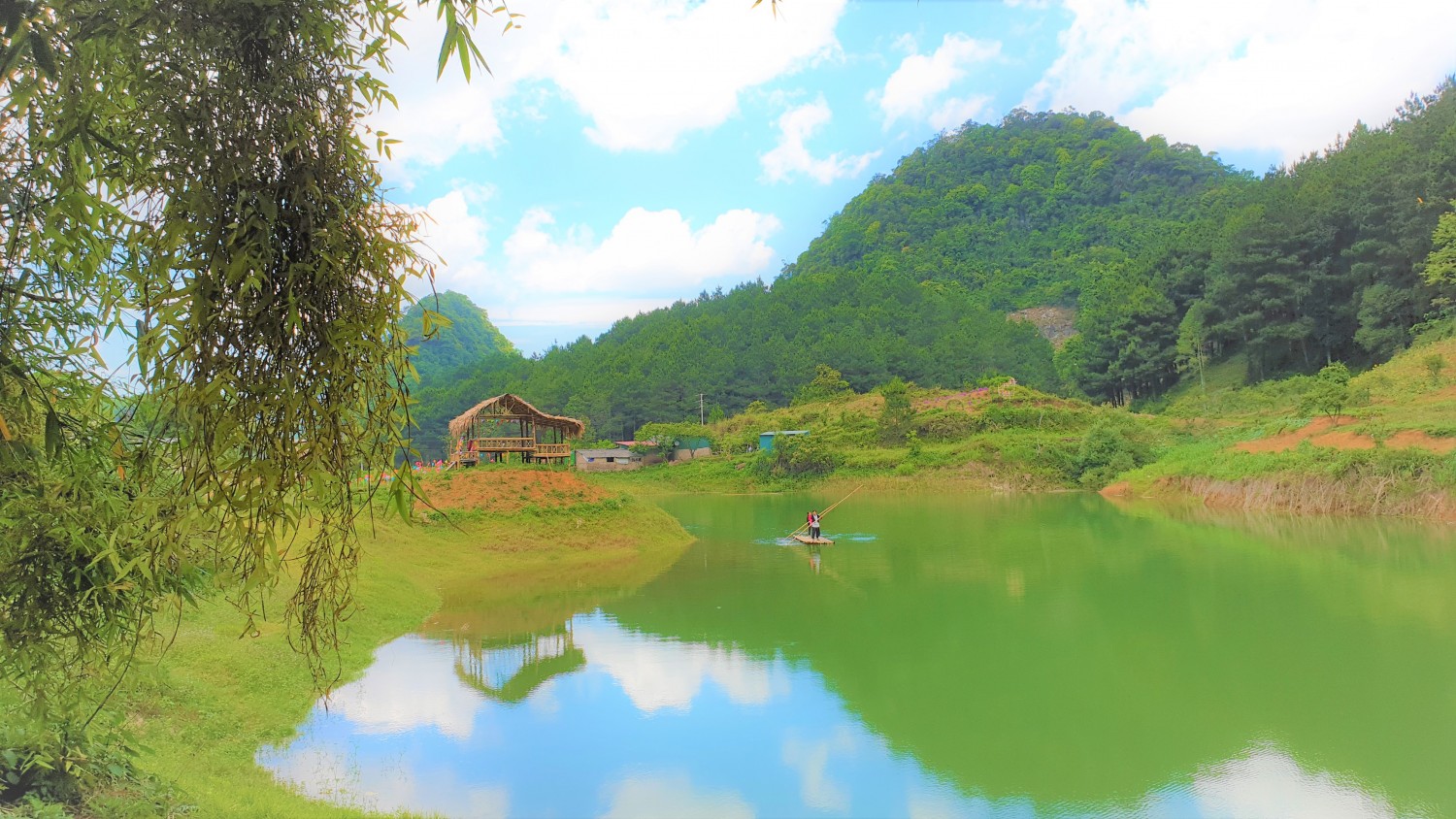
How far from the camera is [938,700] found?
8547mm

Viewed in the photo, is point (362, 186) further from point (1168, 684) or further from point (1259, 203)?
point (1259, 203)

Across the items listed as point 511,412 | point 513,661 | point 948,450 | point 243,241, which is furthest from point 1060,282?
point 243,241

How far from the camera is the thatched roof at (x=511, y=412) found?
79.1 ft

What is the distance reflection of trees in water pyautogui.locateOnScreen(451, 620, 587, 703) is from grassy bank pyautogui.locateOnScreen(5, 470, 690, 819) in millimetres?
1201

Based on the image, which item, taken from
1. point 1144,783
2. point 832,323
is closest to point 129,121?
point 1144,783

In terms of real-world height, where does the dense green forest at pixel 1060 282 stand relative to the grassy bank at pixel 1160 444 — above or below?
above

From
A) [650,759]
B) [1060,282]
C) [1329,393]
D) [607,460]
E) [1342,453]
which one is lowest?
[650,759]

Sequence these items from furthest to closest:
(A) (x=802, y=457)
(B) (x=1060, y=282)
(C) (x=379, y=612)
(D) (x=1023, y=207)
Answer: (D) (x=1023, y=207)
(B) (x=1060, y=282)
(A) (x=802, y=457)
(C) (x=379, y=612)

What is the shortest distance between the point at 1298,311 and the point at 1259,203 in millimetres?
6439

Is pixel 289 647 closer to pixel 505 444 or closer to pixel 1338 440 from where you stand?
pixel 505 444

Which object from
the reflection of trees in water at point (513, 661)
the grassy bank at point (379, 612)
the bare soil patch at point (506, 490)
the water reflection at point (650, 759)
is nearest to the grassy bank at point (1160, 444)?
the bare soil patch at point (506, 490)

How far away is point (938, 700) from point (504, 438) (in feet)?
66.1

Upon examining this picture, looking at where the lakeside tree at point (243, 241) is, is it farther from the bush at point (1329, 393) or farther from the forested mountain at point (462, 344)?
the forested mountain at point (462, 344)

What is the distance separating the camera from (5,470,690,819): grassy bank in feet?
17.6
